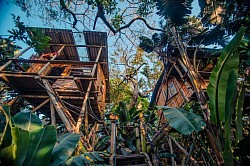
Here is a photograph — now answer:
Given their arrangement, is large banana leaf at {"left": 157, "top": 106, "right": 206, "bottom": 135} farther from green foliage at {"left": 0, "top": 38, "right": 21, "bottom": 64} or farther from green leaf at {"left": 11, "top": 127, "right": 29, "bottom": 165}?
green foliage at {"left": 0, "top": 38, "right": 21, "bottom": 64}

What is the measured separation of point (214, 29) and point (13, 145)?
6057mm

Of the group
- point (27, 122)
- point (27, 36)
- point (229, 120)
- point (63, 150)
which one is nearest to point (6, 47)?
point (27, 36)

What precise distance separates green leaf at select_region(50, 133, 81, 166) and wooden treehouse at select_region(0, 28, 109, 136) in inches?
82.1

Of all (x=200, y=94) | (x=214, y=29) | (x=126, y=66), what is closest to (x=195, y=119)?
(x=200, y=94)

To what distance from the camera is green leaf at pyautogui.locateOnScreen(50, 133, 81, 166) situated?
2589mm

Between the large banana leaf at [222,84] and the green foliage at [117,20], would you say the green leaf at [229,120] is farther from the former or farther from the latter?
the green foliage at [117,20]

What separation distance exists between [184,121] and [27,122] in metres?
2.67

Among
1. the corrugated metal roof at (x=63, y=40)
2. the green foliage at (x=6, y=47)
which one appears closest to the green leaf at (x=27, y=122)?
the green foliage at (x=6, y=47)

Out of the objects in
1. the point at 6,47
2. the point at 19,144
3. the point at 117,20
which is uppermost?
the point at 117,20

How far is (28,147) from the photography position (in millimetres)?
2422

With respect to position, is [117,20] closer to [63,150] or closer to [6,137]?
[63,150]

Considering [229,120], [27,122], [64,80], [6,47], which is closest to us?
[229,120]

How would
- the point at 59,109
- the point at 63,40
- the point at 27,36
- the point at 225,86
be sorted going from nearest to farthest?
the point at 225,86 → the point at 27,36 → the point at 59,109 → the point at 63,40

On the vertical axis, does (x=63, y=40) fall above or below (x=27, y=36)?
above
